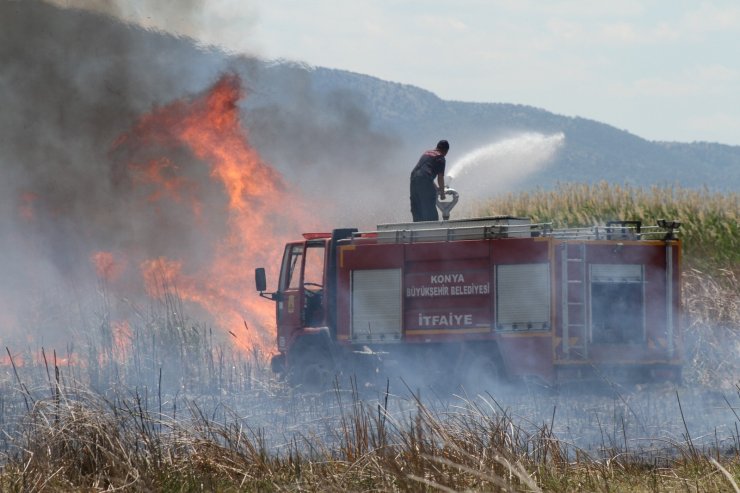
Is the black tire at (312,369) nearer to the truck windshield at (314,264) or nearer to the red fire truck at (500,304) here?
the red fire truck at (500,304)

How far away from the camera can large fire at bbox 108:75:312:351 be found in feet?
84.4

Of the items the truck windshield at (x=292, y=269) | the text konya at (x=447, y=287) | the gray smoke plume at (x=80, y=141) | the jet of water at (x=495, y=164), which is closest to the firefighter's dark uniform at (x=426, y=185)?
the jet of water at (x=495, y=164)

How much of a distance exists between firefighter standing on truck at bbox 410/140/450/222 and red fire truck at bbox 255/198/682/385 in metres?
0.82

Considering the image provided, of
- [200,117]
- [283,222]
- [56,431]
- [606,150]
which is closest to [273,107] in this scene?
[200,117]

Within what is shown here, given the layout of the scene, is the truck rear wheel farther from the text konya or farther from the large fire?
the large fire

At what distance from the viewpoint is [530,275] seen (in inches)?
659

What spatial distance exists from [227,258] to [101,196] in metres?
4.52

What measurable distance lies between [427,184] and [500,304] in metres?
→ 2.72

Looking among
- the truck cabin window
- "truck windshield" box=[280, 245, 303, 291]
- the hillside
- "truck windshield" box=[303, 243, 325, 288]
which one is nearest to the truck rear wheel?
the truck cabin window

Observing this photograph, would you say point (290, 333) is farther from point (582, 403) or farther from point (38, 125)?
point (38, 125)

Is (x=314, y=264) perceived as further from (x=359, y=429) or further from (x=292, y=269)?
(x=359, y=429)

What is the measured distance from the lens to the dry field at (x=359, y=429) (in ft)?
30.2

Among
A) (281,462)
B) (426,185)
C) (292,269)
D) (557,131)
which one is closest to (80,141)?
(292,269)

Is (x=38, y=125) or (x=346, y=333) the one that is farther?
(x=38, y=125)
